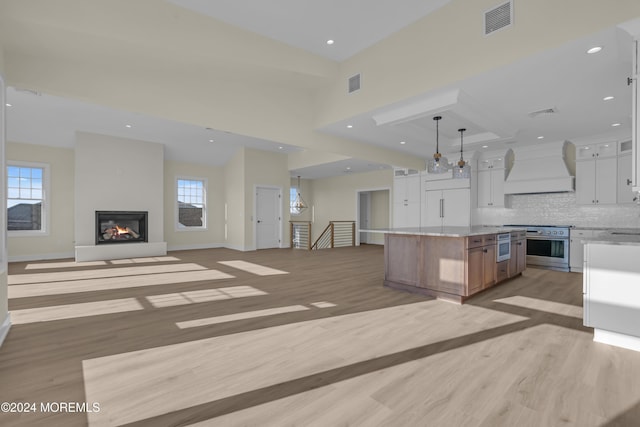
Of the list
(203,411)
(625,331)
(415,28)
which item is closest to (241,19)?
(415,28)

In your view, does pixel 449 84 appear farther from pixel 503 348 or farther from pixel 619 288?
pixel 503 348

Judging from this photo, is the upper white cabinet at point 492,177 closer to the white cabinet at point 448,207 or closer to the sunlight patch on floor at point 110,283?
the white cabinet at point 448,207

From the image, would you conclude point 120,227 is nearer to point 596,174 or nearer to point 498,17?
point 498,17

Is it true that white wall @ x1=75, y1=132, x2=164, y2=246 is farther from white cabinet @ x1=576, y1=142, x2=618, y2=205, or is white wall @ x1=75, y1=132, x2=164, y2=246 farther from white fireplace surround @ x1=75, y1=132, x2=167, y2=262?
white cabinet @ x1=576, y1=142, x2=618, y2=205

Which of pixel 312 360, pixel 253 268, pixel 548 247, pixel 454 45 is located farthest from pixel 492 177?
pixel 312 360

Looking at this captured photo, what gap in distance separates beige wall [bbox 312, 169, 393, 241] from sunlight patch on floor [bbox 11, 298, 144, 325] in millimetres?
8692

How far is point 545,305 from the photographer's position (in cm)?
379

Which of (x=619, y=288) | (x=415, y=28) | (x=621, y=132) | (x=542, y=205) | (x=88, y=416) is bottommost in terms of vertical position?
(x=88, y=416)

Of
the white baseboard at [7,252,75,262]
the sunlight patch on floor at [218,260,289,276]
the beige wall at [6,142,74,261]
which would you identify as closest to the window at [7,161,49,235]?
the beige wall at [6,142,74,261]

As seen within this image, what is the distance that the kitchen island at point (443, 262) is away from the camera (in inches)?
152

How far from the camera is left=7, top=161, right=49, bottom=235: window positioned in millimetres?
7387

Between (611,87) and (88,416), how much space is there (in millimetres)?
5821

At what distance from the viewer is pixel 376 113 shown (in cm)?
471

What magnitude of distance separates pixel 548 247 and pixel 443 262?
3.64 meters
